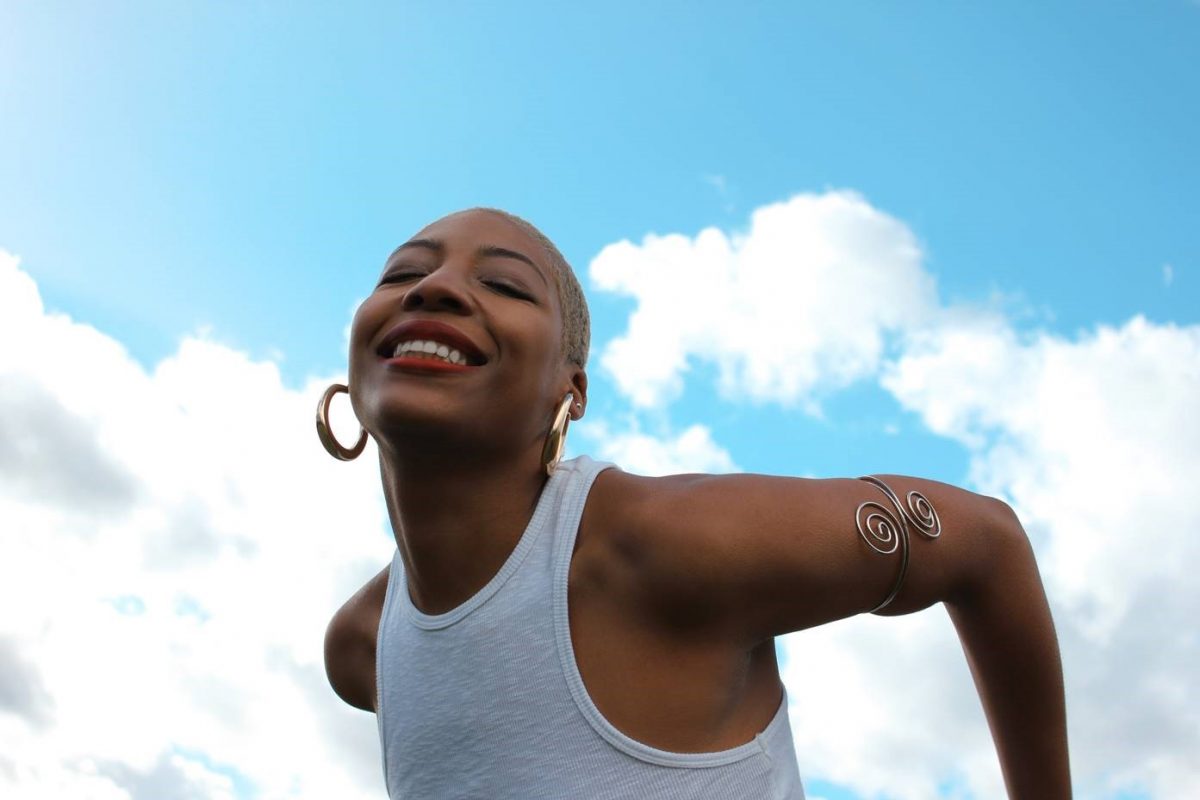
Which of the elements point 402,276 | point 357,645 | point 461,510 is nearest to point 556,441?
point 461,510

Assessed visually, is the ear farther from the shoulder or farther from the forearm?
the forearm

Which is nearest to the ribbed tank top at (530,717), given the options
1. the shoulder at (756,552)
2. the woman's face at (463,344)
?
the shoulder at (756,552)

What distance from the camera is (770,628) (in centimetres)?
304

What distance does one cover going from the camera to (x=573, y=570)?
3.09m

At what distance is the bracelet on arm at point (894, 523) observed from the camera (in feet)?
9.82

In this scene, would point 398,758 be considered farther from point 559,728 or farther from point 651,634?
point 651,634

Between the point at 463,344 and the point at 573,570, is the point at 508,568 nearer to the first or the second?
the point at 573,570

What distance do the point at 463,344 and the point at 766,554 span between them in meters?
0.97

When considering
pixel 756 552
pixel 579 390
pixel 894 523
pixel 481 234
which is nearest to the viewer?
pixel 756 552

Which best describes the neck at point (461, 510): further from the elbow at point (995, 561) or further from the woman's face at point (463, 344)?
the elbow at point (995, 561)

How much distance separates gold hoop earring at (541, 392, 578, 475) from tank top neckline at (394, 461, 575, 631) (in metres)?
0.07

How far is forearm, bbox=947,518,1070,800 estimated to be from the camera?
10.8ft

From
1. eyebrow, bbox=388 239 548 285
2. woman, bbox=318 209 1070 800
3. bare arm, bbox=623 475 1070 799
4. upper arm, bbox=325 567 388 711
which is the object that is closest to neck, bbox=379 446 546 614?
woman, bbox=318 209 1070 800

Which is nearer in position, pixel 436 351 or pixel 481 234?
pixel 436 351
